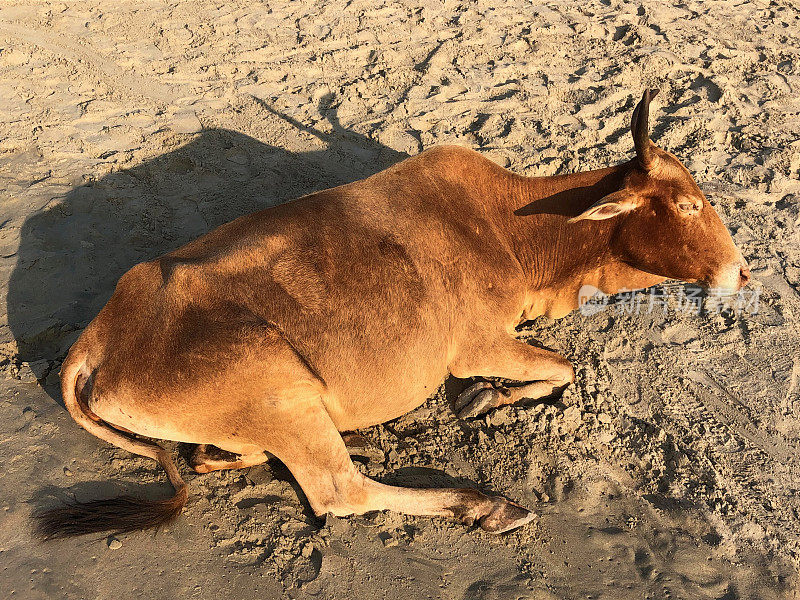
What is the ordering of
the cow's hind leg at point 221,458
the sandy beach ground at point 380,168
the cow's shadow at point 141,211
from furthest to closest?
the cow's shadow at point 141,211 < the cow's hind leg at point 221,458 < the sandy beach ground at point 380,168

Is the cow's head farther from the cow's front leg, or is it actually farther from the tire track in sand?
the tire track in sand

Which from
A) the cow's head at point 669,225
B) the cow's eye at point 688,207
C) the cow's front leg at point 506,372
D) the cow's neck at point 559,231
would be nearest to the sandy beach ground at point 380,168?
the cow's front leg at point 506,372

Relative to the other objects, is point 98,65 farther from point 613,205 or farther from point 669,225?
point 669,225

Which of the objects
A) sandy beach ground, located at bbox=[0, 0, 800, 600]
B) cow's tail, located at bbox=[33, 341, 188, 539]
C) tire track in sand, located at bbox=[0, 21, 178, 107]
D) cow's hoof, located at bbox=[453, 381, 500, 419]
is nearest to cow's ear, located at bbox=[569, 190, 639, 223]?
sandy beach ground, located at bbox=[0, 0, 800, 600]

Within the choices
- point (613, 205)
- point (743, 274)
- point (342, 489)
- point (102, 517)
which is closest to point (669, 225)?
point (613, 205)

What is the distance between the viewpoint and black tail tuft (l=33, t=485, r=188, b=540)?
337cm

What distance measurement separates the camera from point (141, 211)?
18.6ft

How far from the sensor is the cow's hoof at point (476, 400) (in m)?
4.36

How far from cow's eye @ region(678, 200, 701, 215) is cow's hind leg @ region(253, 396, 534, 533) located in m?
2.17

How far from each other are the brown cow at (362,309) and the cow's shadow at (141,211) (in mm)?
1094

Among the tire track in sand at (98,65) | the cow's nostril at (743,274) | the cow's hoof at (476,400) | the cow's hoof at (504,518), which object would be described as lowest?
Answer: the cow's hoof at (504,518)

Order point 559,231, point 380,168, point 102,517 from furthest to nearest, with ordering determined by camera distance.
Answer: point 380,168 → point 559,231 → point 102,517

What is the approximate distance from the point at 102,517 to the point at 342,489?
1242 mm

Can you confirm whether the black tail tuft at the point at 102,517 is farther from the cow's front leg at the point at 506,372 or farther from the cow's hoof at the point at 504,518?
the cow's front leg at the point at 506,372
